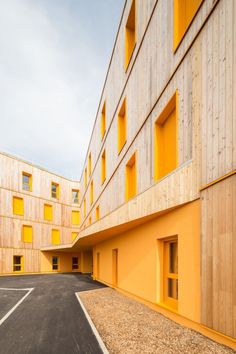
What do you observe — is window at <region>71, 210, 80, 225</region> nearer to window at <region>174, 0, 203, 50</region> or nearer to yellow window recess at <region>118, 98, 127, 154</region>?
yellow window recess at <region>118, 98, 127, 154</region>

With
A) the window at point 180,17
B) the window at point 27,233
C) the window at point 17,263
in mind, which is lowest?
the window at point 17,263

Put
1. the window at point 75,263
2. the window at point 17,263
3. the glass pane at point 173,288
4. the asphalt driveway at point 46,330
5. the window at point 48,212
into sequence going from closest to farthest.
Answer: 1. the asphalt driveway at point 46,330
2. the glass pane at point 173,288
3. the window at point 17,263
4. the window at point 48,212
5. the window at point 75,263

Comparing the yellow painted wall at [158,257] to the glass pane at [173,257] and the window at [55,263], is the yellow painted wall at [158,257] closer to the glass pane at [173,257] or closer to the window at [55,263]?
the glass pane at [173,257]

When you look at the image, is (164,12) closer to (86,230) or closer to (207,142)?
(207,142)

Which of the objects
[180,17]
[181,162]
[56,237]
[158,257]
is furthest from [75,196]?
[180,17]

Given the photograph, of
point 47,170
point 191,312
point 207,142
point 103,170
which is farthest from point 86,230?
point 47,170

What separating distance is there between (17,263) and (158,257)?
72.3 ft

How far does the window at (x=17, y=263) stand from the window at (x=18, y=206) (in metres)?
4.62

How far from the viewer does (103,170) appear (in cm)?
1808

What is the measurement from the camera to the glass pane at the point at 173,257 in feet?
23.9

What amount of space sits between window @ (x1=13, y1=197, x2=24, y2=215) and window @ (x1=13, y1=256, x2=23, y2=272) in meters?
4.62

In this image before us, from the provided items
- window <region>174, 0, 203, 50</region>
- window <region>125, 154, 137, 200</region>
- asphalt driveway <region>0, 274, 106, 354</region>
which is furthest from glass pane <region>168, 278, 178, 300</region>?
window <region>174, 0, 203, 50</region>

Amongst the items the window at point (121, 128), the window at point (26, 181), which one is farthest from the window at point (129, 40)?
the window at point (26, 181)

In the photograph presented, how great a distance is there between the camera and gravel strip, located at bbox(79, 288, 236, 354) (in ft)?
15.9
